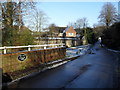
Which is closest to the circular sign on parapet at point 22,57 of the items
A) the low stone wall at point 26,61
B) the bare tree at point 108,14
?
the low stone wall at point 26,61

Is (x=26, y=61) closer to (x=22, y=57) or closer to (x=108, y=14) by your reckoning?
(x=22, y=57)

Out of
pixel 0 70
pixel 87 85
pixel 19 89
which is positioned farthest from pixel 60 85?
pixel 0 70

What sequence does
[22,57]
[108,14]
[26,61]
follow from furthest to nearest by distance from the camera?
[108,14] → [26,61] → [22,57]

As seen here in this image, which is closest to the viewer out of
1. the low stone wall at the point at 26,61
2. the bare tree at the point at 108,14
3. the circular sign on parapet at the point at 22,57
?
the low stone wall at the point at 26,61

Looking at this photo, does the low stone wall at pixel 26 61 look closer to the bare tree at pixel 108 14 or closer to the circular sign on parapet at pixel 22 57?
the circular sign on parapet at pixel 22 57

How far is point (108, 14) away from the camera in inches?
1570

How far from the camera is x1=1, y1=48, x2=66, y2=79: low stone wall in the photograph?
6.97 metres

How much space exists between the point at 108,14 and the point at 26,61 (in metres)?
37.5

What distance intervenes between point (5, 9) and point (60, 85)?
500 inches

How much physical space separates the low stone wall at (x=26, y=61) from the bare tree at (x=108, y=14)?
32820 millimetres

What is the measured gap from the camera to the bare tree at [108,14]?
130ft

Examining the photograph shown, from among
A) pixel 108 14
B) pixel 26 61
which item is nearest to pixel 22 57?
pixel 26 61

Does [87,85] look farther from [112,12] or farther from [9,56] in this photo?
[112,12]

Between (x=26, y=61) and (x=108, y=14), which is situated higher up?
(x=108, y=14)
